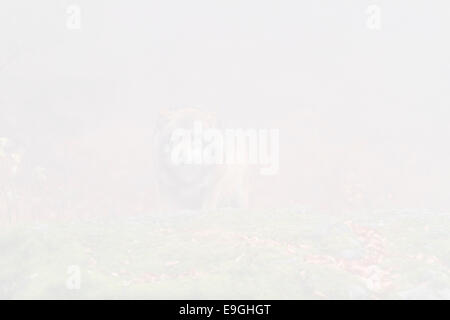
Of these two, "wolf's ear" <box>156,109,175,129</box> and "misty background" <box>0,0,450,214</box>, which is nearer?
"wolf's ear" <box>156,109,175,129</box>
